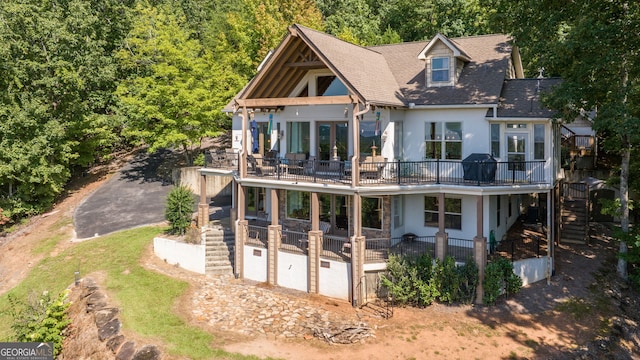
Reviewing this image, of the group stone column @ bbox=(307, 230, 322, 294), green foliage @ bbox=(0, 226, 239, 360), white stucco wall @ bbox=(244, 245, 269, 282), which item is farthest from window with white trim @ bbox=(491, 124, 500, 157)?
green foliage @ bbox=(0, 226, 239, 360)

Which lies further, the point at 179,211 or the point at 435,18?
the point at 435,18

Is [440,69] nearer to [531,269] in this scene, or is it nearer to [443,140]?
[443,140]

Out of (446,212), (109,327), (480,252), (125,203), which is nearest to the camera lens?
(109,327)

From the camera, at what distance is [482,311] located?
701 inches

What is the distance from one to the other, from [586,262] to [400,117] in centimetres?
1151

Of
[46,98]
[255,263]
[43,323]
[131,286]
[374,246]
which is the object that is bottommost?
[43,323]

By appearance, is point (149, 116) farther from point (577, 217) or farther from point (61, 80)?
point (577, 217)

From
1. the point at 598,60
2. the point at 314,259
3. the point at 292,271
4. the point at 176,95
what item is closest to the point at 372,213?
the point at 314,259

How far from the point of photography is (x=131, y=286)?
21016mm

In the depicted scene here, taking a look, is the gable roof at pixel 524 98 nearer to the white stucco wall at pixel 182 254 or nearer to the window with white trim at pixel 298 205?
the window with white trim at pixel 298 205

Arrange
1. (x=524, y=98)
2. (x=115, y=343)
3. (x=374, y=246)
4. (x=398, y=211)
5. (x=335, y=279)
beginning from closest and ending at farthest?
(x=115, y=343) < (x=335, y=279) < (x=374, y=246) < (x=524, y=98) < (x=398, y=211)

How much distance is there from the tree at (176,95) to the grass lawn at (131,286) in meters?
9.10

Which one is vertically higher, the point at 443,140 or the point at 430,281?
the point at 443,140

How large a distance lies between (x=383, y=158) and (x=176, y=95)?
19.0m
